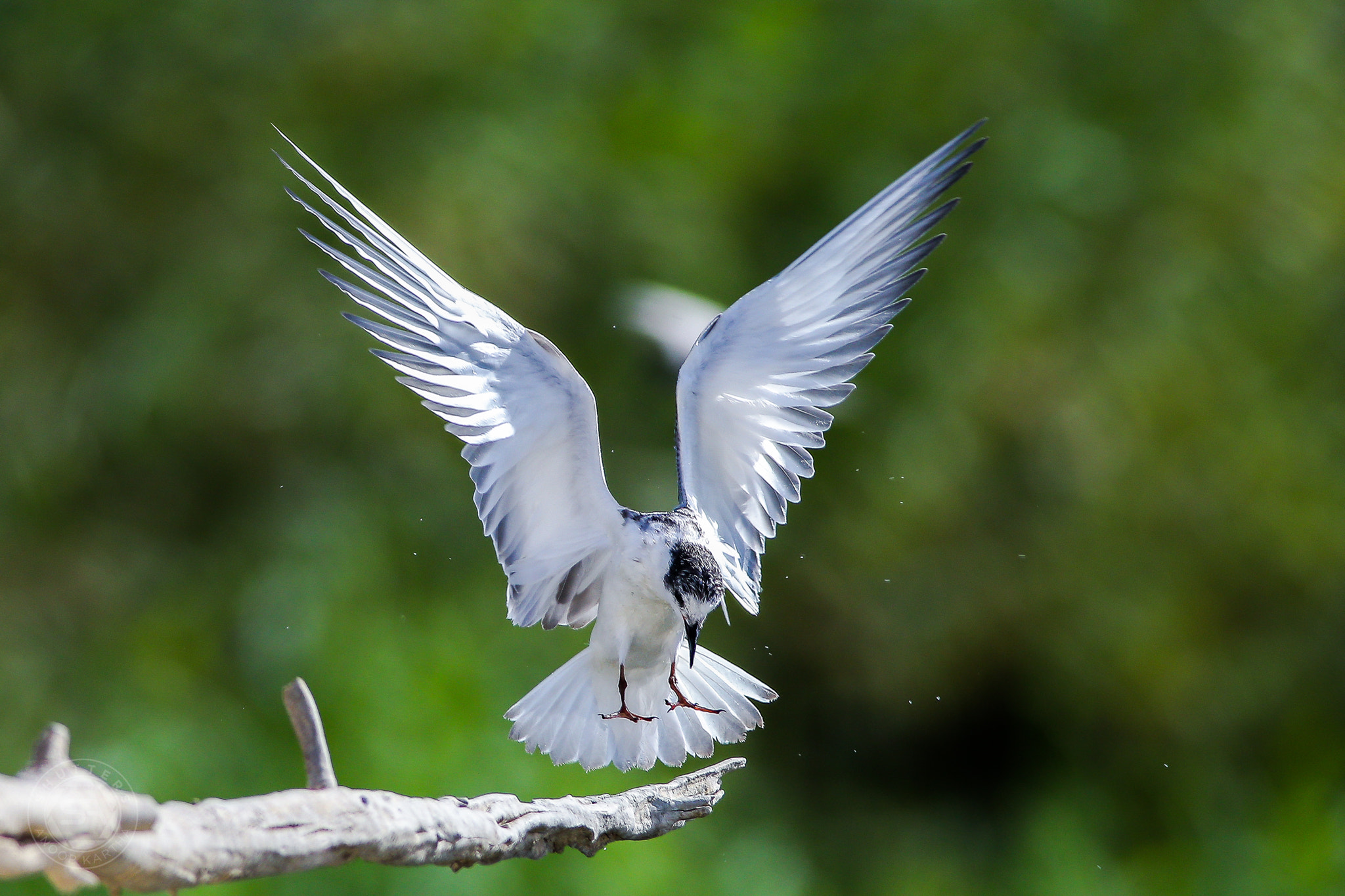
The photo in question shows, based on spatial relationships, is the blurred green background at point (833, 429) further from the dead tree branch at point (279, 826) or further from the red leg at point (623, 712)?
the dead tree branch at point (279, 826)

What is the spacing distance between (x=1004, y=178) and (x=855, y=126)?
1.75 ft

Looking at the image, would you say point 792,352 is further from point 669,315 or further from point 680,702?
point 669,315

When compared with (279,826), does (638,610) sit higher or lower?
higher

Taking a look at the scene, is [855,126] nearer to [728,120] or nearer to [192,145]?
[728,120]

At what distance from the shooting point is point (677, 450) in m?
1.50

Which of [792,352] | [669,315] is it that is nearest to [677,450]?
[792,352]

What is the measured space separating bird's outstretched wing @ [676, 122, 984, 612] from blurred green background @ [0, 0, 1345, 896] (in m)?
1.41

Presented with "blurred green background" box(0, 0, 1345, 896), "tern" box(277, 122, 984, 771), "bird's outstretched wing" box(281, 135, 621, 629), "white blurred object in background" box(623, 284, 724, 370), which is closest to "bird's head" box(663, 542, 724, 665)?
"tern" box(277, 122, 984, 771)

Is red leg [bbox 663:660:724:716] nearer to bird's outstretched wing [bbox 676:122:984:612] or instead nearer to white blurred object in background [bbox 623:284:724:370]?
bird's outstretched wing [bbox 676:122:984:612]

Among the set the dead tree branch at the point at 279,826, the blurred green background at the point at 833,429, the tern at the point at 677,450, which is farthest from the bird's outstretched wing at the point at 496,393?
the blurred green background at the point at 833,429

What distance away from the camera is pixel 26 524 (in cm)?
318
